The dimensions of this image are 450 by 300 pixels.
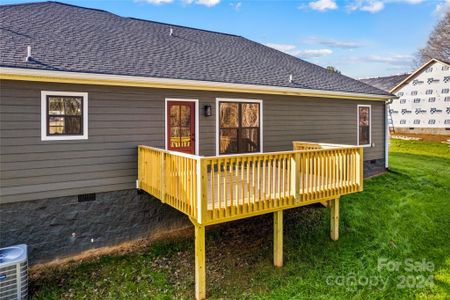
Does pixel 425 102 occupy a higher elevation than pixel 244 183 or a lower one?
higher

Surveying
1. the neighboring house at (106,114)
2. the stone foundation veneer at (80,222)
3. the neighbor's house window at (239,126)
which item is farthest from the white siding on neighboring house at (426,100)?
the stone foundation veneer at (80,222)

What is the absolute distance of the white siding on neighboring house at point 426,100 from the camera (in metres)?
22.3

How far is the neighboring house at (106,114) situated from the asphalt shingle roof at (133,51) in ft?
0.14

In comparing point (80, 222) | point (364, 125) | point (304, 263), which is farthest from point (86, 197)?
point (364, 125)

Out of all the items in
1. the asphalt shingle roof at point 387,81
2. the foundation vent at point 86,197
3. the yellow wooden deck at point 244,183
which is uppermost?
the asphalt shingle roof at point 387,81

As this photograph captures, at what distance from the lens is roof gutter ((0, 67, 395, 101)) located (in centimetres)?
548

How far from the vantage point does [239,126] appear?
8289 mm

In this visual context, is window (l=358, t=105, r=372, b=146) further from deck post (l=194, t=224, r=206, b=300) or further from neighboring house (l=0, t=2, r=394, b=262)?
deck post (l=194, t=224, r=206, b=300)

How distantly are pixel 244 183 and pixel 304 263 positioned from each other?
2388mm

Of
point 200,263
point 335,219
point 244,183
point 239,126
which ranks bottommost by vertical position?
point 200,263

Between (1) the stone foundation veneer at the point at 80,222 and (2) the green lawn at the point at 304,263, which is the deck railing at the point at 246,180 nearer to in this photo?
(1) the stone foundation veneer at the point at 80,222

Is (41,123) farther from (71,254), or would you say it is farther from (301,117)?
(301,117)

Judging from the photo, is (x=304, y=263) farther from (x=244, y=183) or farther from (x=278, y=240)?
(x=244, y=183)

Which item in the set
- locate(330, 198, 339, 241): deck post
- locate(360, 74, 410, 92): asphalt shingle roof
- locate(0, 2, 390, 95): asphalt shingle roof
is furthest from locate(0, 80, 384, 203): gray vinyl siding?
locate(360, 74, 410, 92): asphalt shingle roof
